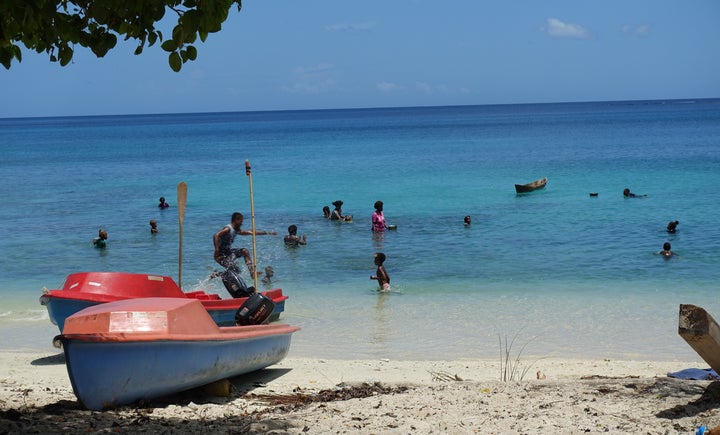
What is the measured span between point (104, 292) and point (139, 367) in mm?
3597

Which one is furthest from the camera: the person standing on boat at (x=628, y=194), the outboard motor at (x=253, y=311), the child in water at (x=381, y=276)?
the person standing on boat at (x=628, y=194)

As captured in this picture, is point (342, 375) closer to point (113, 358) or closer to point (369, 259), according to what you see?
point (113, 358)

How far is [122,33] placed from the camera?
603cm

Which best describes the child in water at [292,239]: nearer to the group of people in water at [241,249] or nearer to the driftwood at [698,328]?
the group of people in water at [241,249]

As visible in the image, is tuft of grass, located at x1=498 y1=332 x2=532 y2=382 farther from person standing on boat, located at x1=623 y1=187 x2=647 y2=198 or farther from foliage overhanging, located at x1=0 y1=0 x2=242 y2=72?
person standing on boat, located at x1=623 y1=187 x2=647 y2=198

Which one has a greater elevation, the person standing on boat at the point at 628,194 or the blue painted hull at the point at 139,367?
the person standing on boat at the point at 628,194

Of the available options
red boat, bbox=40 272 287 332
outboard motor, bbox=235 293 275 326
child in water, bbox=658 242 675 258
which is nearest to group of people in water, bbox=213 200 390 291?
red boat, bbox=40 272 287 332

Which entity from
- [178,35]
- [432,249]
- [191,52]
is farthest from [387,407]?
[432,249]

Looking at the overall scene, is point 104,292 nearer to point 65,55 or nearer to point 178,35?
point 65,55

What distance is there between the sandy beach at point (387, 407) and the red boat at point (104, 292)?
112 cm

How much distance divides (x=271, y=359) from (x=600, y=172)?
1423 inches

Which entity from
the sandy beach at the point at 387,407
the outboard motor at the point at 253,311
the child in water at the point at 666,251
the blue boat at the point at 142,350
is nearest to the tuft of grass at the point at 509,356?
the sandy beach at the point at 387,407

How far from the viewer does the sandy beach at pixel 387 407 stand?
6.74m

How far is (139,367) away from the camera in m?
7.88
